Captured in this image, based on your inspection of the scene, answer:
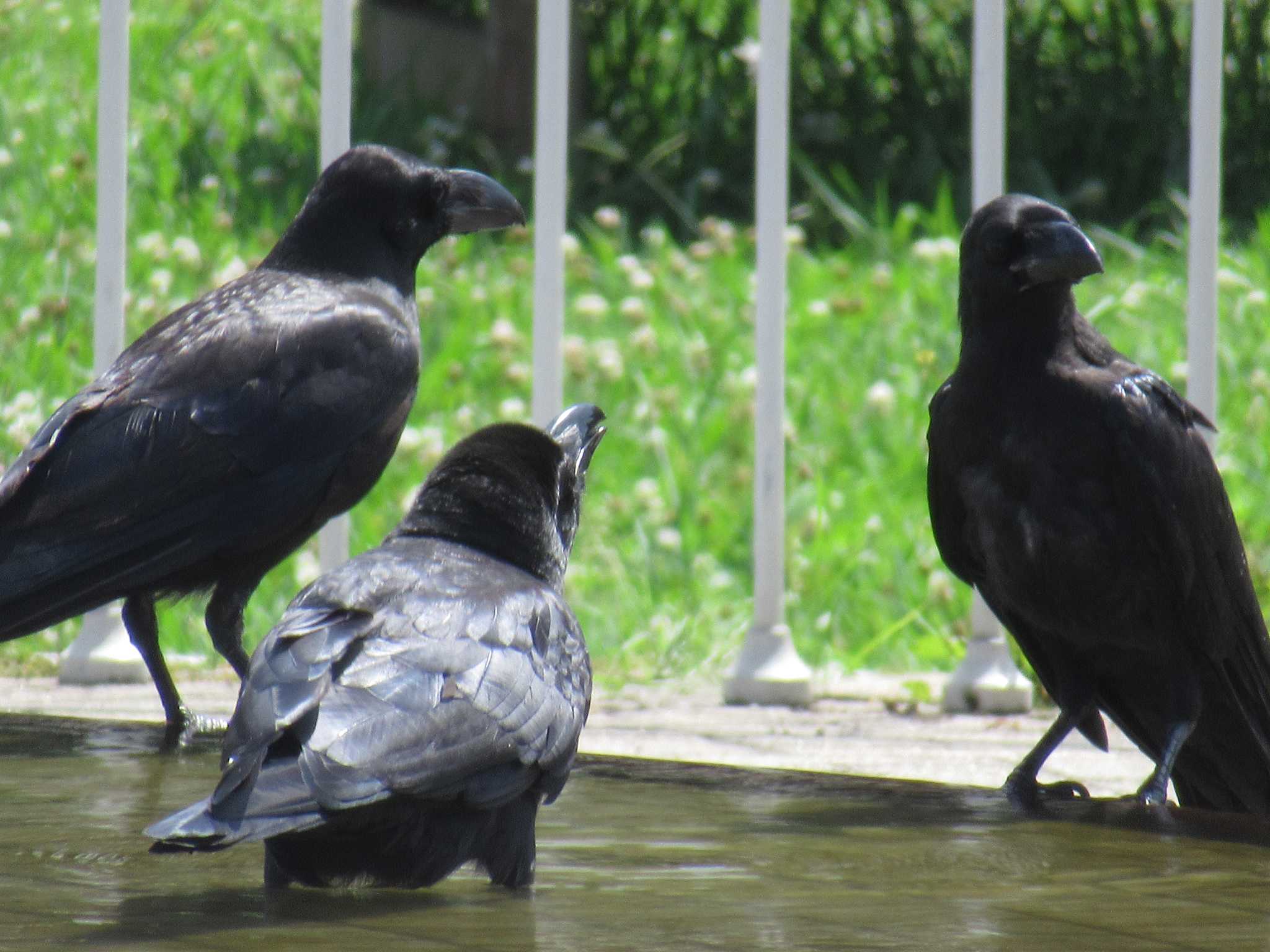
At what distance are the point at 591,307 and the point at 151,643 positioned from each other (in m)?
3.73

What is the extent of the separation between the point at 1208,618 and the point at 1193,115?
1.49 m

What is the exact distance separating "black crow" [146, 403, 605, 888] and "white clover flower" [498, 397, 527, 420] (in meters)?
3.90

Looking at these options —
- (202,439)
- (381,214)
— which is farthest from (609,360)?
(202,439)

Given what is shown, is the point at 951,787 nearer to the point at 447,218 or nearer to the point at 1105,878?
the point at 1105,878

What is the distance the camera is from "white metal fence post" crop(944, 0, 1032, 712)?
4.65 meters

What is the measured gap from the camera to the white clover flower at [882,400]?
659 centimetres

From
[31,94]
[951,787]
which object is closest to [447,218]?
[951,787]

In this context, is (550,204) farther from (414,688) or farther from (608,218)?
(608,218)

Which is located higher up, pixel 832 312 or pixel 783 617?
pixel 832 312

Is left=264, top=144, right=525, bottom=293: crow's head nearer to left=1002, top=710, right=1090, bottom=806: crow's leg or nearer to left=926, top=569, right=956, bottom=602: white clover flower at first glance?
left=1002, top=710, right=1090, bottom=806: crow's leg

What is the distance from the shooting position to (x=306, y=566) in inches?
235

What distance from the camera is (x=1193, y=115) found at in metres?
4.43

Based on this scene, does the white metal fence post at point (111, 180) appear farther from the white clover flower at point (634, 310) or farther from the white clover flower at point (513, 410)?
the white clover flower at point (634, 310)

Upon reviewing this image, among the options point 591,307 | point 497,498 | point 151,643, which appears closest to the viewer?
point 497,498
